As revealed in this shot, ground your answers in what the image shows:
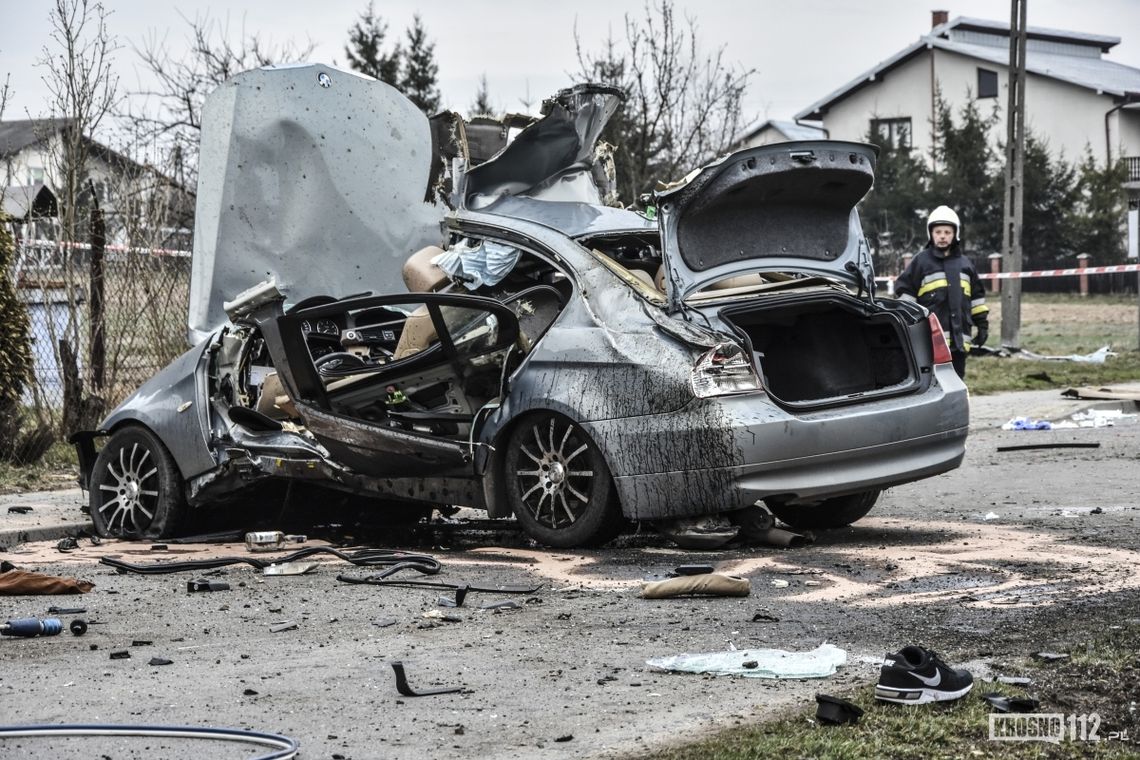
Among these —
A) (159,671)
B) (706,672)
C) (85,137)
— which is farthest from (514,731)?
(85,137)

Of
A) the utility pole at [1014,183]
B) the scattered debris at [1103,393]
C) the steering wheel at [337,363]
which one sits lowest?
the scattered debris at [1103,393]

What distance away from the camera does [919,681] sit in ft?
16.0

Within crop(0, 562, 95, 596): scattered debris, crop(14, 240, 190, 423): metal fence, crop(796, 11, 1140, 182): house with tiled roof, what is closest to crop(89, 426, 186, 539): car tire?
crop(0, 562, 95, 596): scattered debris

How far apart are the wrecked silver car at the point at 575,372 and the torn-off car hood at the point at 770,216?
1 centimetres

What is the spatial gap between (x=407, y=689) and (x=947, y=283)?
28.8ft

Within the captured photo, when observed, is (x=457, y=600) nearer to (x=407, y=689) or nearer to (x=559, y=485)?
(x=559, y=485)

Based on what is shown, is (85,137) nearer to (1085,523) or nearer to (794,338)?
(794,338)

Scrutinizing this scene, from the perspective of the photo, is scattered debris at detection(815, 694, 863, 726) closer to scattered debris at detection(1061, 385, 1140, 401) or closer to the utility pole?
scattered debris at detection(1061, 385, 1140, 401)

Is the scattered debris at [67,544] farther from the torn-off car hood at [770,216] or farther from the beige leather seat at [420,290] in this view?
the torn-off car hood at [770,216]

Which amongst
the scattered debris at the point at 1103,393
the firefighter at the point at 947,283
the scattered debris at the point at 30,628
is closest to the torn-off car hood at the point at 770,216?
the scattered debris at the point at 30,628

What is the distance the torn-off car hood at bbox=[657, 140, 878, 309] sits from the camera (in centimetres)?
831

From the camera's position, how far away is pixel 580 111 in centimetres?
984

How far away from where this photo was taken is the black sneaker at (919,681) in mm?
4840

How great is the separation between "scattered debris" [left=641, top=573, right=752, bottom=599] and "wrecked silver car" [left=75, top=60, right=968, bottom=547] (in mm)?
932
